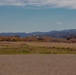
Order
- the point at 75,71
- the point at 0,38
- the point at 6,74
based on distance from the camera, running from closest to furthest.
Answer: the point at 6,74 → the point at 75,71 → the point at 0,38

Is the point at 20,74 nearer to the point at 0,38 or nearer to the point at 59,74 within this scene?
the point at 59,74

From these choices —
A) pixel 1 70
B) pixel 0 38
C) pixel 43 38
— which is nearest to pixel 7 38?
pixel 0 38

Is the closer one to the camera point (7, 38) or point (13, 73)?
point (13, 73)

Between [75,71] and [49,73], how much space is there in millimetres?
2173

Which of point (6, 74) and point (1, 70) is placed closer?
point (6, 74)

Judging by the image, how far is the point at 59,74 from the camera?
1997cm

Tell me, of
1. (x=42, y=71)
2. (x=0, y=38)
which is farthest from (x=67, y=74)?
(x=0, y=38)

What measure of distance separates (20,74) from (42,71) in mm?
2091

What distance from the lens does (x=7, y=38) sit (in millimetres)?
94875

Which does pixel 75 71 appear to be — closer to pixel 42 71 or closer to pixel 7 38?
pixel 42 71

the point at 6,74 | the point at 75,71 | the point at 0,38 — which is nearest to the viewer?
the point at 6,74

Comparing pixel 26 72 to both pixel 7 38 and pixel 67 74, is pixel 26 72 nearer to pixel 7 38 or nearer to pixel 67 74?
pixel 67 74

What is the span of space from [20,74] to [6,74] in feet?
3.33

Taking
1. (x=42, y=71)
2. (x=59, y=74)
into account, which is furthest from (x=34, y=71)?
(x=59, y=74)
